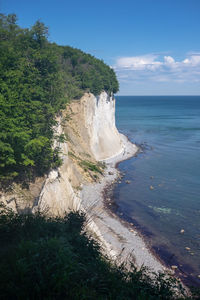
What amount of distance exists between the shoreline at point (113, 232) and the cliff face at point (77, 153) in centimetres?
144

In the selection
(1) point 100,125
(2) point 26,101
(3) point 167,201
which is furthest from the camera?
(1) point 100,125

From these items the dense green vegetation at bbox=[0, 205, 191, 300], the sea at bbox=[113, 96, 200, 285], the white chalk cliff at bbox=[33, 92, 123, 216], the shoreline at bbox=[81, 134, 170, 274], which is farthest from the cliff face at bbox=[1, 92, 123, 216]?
the sea at bbox=[113, 96, 200, 285]

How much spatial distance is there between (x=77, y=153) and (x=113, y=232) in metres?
14.5

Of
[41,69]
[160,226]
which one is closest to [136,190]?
[160,226]

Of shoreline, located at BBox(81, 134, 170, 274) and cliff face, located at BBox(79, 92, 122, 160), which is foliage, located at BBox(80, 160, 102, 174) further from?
cliff face, located at BBox(79, 92, 122, 160)

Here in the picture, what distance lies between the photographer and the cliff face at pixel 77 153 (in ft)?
52.0

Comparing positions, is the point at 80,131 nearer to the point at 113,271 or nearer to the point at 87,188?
the point at 87,188

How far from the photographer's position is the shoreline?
17125mm

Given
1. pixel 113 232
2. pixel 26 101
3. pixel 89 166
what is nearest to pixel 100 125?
pixel 89 166

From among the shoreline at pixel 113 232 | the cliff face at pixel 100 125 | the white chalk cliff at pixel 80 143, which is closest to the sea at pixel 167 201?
the shoreline at pixel 113 232

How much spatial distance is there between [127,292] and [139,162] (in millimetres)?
37892

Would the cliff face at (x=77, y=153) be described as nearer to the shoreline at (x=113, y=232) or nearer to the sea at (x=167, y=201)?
the shoreline at (x=113, y=232)

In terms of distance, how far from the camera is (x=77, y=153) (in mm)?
32969

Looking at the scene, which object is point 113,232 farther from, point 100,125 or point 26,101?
point 100,125
